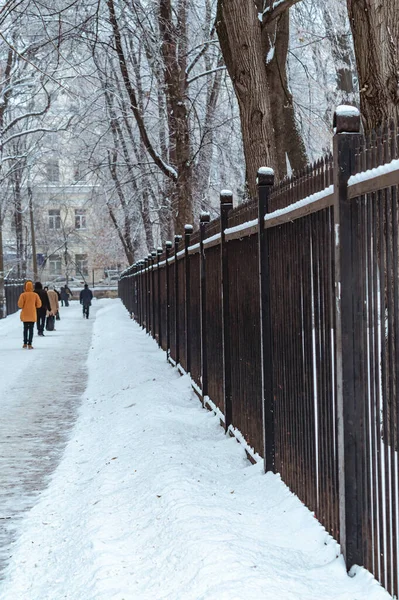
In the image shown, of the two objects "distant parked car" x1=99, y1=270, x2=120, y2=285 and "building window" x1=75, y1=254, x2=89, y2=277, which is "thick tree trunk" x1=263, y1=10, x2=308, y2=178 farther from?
"distant parked car" x1=99, y1=270, x2=120, y2=285

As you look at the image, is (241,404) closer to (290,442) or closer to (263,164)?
(290,442)

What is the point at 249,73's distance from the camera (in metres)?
9.92

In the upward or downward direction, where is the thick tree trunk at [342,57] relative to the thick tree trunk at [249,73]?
upward

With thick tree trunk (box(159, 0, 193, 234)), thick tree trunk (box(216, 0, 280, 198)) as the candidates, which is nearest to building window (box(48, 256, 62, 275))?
thick tree trunk (box(159, 0, 193, 234))

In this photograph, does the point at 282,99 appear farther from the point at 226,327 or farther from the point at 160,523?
the point at 160,523

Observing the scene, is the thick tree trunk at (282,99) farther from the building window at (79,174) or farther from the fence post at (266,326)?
the building window at (79,174)

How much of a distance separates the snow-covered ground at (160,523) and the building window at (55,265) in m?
71.2

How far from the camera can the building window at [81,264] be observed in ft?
260

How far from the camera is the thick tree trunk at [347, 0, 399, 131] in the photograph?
5.91 m

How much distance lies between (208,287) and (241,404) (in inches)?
82.1

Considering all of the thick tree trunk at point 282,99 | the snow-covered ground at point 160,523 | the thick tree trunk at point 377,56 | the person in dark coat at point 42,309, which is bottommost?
the snow-covered ground at point 160,523

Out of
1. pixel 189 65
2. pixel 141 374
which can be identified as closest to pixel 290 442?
pixel 141 374

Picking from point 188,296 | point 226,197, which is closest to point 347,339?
point 226,197

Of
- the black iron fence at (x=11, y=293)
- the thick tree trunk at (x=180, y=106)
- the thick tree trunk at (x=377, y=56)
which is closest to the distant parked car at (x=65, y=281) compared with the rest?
the black iron fence at (x=11, y=293)
